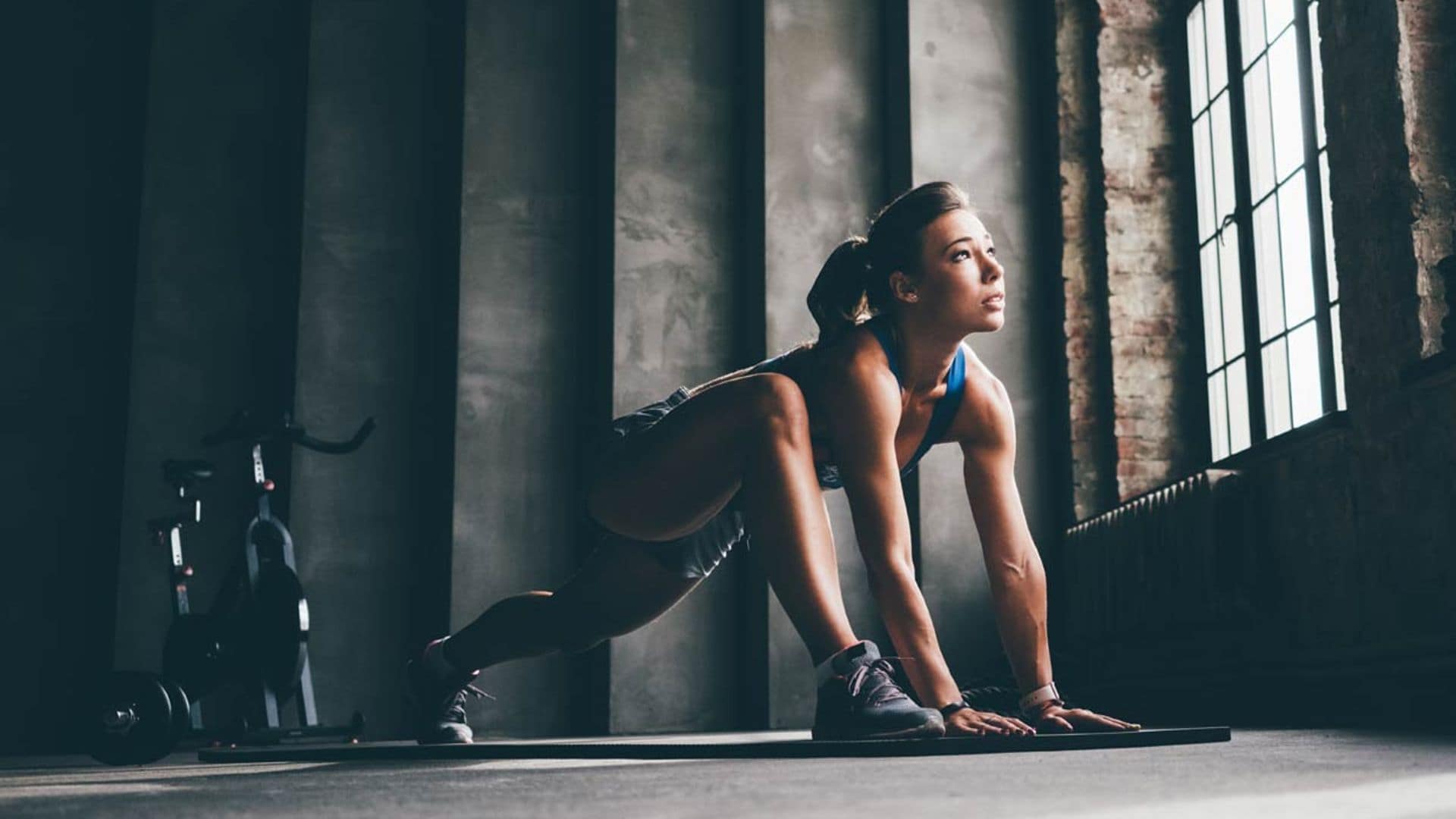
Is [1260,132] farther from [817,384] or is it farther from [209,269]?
[209,269]

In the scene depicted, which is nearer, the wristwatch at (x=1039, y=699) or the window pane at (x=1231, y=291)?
the wristwatch at (x=1039, y=699)

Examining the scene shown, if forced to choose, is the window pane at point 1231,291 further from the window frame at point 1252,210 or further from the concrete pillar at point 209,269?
the concrete pillar at point 209,269

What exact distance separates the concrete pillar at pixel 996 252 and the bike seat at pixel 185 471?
279 cm

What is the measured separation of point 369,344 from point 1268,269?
359 centimetres

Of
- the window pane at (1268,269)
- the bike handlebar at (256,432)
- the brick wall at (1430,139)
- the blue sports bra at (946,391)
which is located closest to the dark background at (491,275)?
the window pane at (1268,269)

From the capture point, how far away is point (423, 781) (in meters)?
1.66

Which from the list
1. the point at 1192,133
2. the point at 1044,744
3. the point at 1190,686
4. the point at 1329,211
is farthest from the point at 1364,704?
the point at 1192,133

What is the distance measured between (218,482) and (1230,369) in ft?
13.4

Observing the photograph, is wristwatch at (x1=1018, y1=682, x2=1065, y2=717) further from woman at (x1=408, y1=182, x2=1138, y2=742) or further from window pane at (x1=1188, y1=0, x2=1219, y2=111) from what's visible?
window pane at (x1=1188, y1=0, x2=1219, y2=111)

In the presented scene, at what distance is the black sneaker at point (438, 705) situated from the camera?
2842 millimetres

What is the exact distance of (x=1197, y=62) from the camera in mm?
5941

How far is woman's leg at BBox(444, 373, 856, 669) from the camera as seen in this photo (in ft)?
6.98

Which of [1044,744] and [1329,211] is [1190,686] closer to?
[1329,211]

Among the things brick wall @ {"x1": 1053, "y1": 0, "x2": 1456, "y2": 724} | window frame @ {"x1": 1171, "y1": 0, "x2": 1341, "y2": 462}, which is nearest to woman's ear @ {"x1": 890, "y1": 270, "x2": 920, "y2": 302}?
brick wall @ {"x1": 1053, "y1": 0, "x2": 1456, "y2": 724}
